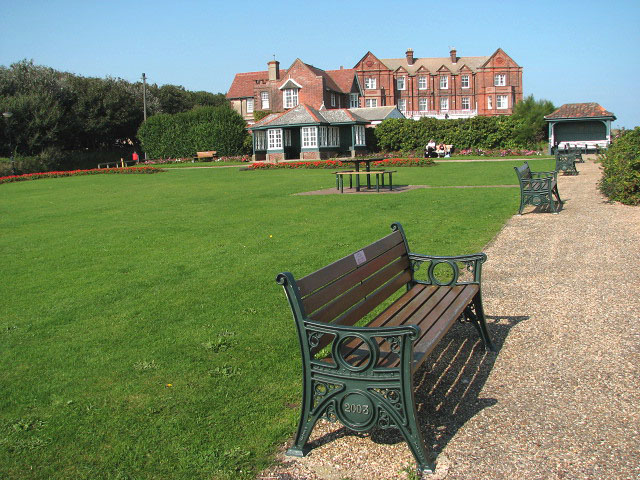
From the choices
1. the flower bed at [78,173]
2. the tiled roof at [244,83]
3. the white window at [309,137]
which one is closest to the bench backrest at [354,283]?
the flower bed at [78,173]

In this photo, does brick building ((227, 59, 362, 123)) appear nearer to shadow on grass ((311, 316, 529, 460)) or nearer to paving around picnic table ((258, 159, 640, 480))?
paving around picnic table ((258, 159, 640, 480))

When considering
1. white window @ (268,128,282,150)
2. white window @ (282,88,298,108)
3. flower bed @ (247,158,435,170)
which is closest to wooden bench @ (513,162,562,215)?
flower bed @ (247,158,435,170)

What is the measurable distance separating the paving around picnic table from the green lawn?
2.07ft

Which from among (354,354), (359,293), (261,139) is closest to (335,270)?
(359,293)

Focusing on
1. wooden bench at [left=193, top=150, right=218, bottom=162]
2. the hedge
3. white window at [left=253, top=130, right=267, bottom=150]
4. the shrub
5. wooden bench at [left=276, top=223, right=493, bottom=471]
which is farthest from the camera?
the hedge

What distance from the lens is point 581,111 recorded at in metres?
42.6

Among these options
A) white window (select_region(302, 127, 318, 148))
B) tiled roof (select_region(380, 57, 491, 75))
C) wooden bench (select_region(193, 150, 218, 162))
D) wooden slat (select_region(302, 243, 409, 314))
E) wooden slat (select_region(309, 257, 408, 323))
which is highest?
tiled roof (select_region(380, 57, 491, 75))

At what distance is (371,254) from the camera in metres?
4.59

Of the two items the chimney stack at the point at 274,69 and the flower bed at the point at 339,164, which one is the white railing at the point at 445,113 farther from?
the flower bed at the point at 339,164

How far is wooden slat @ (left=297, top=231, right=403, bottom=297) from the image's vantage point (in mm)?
3639

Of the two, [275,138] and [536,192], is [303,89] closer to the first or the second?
[275,138]

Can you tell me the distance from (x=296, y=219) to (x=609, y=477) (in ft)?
34.0

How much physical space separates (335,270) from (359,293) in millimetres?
435

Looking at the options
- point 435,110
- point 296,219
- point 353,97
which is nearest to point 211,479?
point 296,219
